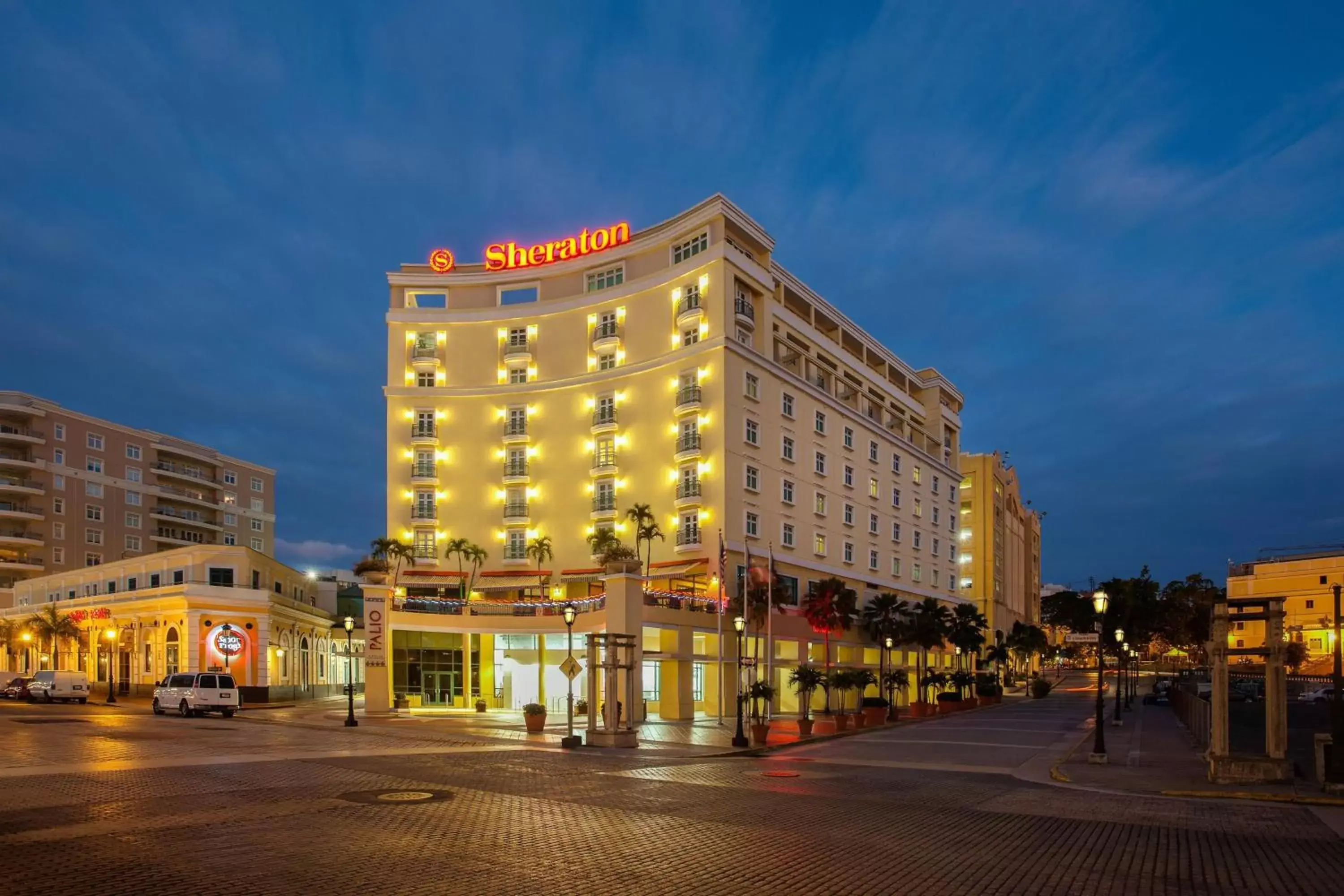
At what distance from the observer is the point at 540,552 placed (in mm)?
65438

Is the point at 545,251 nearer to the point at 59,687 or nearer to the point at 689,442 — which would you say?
the point at 689,442

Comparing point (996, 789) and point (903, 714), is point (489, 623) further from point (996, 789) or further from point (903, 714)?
point (996, 789)

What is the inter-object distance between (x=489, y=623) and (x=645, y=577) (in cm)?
1031

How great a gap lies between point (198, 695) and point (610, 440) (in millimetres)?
30512

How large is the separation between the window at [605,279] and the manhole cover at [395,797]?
2037 inches

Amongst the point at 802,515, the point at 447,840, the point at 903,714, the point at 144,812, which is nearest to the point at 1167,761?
the point at 447,840

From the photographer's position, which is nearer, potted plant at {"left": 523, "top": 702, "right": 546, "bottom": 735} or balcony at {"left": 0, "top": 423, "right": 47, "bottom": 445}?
potted plant at {"left": 523, "top": 702, "right": 546, "bottom": 735}

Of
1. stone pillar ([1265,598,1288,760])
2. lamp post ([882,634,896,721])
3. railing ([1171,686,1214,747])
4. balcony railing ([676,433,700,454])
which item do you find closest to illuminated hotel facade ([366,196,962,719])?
→ balcony railing ([676,433,700,454])

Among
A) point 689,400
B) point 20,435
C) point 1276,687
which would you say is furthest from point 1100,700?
point 20,435

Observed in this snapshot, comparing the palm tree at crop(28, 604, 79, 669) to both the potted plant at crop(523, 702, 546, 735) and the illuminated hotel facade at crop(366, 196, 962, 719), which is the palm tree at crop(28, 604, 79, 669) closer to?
the illuminated hotel facade at crop(366, 196, 962, 719)

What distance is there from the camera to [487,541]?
6856 centimetres

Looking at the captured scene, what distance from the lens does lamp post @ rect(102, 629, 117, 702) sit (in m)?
58.9

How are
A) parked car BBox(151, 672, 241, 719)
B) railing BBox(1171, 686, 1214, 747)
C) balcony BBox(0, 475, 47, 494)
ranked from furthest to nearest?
1. balcony BBox(0, 475, 47, 494)
2. parked car BBox(151, 672, 241, 719)
3. railing BBox(1171, 686, 1214, 747)

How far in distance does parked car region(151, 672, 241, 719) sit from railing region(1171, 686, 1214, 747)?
38698 mm
